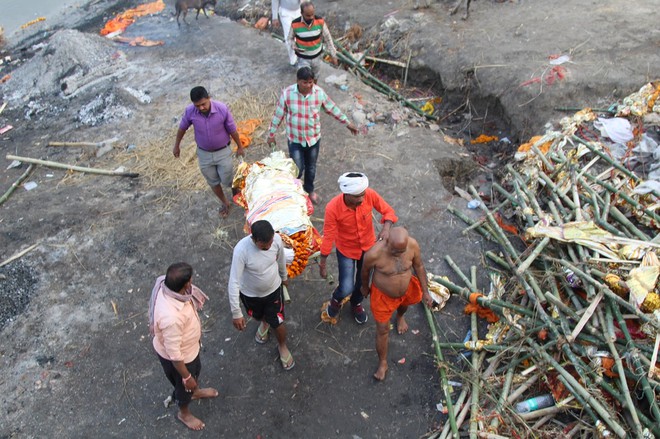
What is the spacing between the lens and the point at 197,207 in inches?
247

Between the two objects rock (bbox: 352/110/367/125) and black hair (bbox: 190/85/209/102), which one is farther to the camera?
rock (bbox: 352/110/367/125)

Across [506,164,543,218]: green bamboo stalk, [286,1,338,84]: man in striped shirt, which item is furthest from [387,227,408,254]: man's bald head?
[286,1,338,84]: man in striped shirt

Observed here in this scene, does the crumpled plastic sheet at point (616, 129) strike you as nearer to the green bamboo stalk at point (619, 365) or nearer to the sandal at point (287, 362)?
the green bamboo stalk at point (619, 365)

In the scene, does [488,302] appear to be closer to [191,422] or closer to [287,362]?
[287,362]

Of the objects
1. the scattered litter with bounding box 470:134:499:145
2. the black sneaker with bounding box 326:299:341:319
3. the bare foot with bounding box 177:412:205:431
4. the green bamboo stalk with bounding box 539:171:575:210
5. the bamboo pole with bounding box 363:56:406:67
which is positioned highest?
the green bamboo stalk with bounding box 539:171:575:210

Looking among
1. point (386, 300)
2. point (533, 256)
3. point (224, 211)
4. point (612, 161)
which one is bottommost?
point (224, 211)

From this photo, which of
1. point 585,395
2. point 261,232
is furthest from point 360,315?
point 585,395

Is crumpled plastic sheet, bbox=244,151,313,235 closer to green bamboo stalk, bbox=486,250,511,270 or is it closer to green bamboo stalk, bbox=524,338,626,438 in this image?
green bamboo stalk, bbox=486,250,511,270

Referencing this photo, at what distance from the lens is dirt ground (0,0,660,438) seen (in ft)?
13.7

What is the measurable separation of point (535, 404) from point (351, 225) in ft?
7.07

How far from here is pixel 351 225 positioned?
13.3 feet

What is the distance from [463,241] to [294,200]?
84.8 inches

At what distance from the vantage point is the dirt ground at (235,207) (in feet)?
13.7

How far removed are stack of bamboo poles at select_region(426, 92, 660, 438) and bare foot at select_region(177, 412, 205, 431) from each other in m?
2.05
